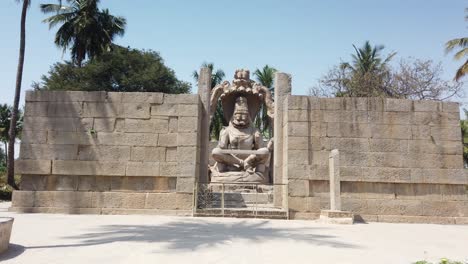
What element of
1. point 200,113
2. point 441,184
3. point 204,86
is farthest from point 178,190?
point 441,184

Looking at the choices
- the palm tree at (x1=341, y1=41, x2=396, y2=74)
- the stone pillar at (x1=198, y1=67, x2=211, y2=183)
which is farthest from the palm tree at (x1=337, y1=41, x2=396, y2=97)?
the stone pillar at (x1=198, y1=67, x2=211, y2=183)

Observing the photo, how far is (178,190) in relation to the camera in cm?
852

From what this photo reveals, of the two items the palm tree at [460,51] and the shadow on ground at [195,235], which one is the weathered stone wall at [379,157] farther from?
the palm tree at [460,51]

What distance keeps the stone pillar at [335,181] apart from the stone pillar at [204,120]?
353cm

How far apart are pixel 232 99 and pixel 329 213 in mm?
5883

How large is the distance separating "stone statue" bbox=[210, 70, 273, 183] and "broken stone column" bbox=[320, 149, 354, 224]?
259cm

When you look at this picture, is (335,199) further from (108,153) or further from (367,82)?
(367,82)

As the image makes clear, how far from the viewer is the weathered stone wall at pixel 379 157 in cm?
861

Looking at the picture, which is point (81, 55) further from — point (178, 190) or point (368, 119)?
point (368, 119)

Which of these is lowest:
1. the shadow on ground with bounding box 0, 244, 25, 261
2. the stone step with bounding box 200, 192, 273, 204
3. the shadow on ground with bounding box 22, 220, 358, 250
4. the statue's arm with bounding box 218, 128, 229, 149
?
the shadow on ground with bounding box 22, 220, 358, 250

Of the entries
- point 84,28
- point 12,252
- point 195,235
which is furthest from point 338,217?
point 84,28

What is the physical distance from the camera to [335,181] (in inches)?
321

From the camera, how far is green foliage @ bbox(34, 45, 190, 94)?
29.5 m

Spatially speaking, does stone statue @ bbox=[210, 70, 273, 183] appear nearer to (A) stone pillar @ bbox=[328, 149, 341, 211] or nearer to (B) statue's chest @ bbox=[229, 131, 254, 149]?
(B) statue's chest @ bbox=[229, 131, 254, 149]
